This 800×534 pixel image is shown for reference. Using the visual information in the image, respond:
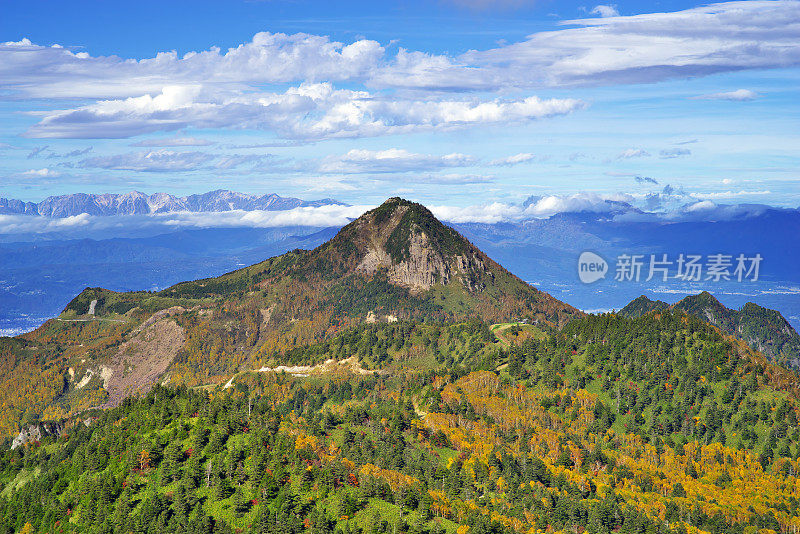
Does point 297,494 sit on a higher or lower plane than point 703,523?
higher

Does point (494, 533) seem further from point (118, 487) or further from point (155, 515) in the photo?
point (118, 487)

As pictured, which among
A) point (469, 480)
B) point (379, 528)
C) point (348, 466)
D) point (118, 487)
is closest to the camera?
point (379, 528)

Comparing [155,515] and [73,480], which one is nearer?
[155,515]

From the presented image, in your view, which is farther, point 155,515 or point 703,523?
point 703,523

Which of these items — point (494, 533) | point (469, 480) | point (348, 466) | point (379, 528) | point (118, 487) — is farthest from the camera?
point (469, 480)

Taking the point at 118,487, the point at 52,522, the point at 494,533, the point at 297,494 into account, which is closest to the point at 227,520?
the point at 297,494

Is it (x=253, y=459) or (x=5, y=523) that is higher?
(x=253, y=459)

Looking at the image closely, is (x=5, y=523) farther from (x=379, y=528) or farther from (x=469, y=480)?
(x=469, y=480)

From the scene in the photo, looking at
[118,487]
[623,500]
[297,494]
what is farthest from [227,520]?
[623,500]

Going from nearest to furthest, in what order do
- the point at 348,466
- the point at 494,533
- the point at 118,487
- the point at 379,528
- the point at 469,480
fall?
the point at 379,528 < the point at 494,533 < the point at 118,487 < the point at 348,466 < the point at 469,480
